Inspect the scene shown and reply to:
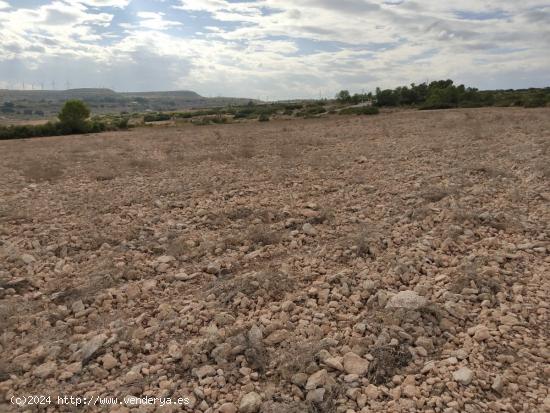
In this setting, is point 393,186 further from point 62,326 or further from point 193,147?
point 193,147

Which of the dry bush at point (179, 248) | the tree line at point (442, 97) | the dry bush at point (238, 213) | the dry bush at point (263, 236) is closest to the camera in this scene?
the dry bush at point (179, 248)

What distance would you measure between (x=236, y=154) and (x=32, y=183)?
791cm

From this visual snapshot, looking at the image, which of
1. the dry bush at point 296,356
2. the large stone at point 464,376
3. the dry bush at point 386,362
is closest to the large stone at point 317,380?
the dry bush at point 296,356

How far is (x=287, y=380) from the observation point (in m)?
4.41

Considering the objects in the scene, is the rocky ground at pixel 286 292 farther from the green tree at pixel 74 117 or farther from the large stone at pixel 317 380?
the green tree at pixel 74 117

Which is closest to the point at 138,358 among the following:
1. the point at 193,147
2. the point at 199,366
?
the point at 199,366

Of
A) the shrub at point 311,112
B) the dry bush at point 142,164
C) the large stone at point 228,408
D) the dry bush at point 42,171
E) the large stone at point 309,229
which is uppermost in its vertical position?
the shrub at point 311,112

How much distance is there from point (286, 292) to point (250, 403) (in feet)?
7.34

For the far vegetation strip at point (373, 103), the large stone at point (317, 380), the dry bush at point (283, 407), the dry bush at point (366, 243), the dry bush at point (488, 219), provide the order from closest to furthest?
the dry bush at point (283, 407)
the large stone at point (317, 380)
the dry bush at point (366, 243)
the dry bush at point (488, 219)
the far vegetation strip at point (373, 103)

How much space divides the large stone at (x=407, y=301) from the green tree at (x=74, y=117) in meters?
38.0

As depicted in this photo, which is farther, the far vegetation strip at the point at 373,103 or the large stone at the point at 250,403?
the far vegetation strip at the point at 373,103

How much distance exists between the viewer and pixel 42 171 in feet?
51.0

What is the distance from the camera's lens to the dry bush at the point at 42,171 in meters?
14.4

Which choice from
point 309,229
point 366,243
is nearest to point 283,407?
point 366,243
